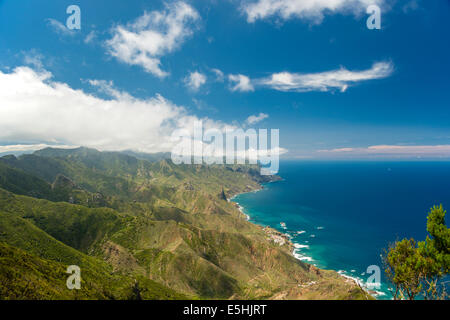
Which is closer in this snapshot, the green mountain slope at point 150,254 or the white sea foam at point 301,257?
the green mountain slope at point 150,254

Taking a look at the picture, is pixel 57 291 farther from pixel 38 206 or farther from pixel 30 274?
pixel 38 206

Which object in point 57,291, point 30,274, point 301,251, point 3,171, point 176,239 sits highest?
point 3,171

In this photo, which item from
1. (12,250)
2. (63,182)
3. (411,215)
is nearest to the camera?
(12,250)

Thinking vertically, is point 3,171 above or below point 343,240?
above

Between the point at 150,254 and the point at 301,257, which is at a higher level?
the point at 150,254

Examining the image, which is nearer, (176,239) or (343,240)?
(176,239)

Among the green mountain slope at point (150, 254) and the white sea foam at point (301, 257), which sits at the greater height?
the green mountain slope at point (150, 254)

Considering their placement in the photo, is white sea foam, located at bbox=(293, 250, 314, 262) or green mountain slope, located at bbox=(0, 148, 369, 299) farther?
white sea foam, located at bbox=(293, 250, 314, 262)

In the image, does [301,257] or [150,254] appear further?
[301,257]

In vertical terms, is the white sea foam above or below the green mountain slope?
below
